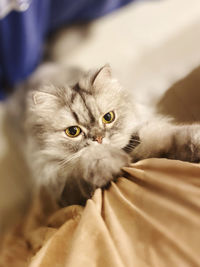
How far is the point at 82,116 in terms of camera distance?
2.66 feet

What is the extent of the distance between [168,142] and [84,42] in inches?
38.8

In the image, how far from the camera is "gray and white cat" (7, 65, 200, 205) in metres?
0.74

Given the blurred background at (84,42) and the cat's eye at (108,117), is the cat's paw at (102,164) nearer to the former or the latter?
the cat's eye at (108,117)

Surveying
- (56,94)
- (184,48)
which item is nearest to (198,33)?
(184,48)

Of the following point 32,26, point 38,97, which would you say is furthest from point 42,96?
point 32,26

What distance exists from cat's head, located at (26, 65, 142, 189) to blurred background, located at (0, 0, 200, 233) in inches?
10.7

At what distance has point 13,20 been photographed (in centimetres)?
129

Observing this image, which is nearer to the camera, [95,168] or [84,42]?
[95,168]

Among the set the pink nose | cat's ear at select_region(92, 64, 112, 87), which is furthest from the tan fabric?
cat's ear at select_region(92, 64, 112, 87)

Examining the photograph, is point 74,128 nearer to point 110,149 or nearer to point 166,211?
point 110,149

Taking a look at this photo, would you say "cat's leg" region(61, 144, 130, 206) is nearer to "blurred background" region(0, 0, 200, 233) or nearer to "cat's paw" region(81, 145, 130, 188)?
"cat's paw" region(81, 145, 130, 188)

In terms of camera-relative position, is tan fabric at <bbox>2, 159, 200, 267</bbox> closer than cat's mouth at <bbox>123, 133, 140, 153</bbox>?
Yes

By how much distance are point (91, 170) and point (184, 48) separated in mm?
673

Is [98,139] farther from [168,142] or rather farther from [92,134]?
[168,142]
